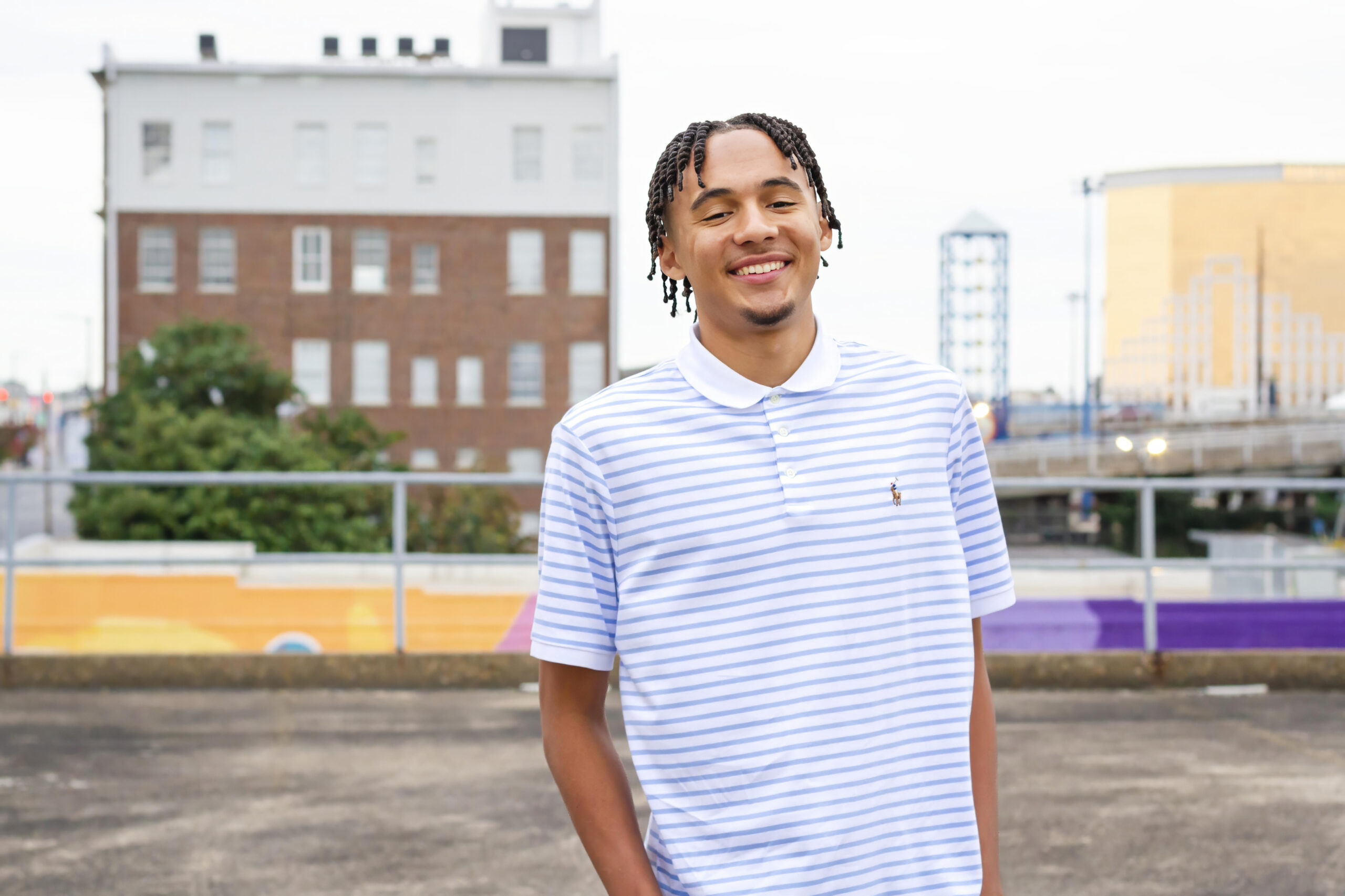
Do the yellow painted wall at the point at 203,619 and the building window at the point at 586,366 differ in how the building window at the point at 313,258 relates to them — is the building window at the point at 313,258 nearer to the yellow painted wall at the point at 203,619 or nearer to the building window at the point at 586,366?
the building window at the point at 586,366

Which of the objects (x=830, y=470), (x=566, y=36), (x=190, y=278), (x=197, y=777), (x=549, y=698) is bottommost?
(x=197, y=777)

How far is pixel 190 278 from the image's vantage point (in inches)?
1876

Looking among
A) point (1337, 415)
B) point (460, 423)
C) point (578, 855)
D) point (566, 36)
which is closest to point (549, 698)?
point (578, 855)

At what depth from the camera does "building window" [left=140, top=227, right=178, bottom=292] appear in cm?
4747

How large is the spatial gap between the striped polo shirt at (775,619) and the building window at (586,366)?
46222 millimetres

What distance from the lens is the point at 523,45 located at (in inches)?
2203

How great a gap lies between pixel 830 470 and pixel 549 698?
0.52m

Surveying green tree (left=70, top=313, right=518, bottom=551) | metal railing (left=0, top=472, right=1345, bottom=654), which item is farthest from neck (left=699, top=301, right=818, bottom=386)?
green tree (left=70, top=313, right=518, bottom=551)

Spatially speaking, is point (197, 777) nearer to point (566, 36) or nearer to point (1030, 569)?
point (1030, 569)

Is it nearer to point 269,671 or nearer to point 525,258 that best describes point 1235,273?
point 525,258

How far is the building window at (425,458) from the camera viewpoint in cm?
4850

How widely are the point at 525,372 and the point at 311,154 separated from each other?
1090cm

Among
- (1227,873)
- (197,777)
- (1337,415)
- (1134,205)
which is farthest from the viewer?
(1134,205)

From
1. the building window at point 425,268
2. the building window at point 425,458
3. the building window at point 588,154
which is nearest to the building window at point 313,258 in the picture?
the building window at point 425,268
